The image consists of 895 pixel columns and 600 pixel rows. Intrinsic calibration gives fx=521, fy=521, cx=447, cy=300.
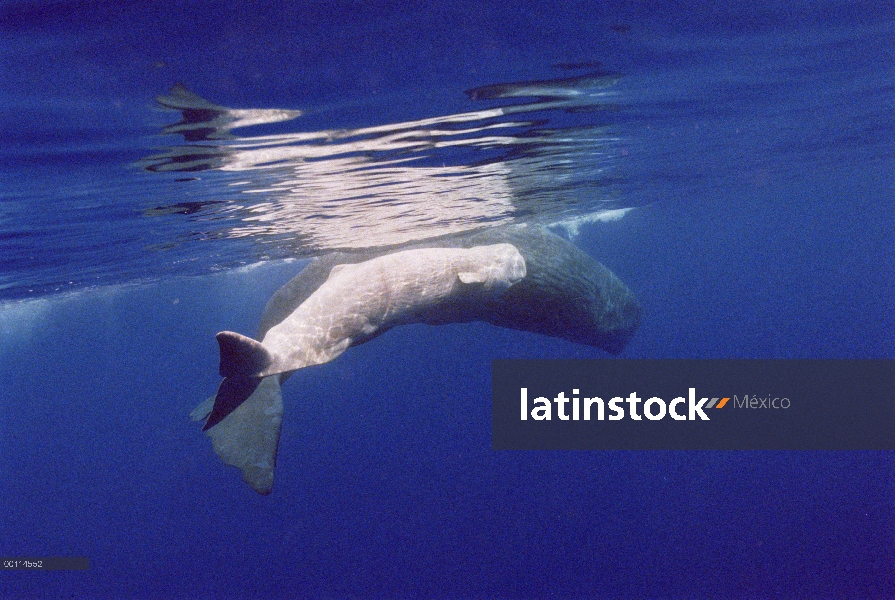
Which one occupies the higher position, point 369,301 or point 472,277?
point 472,277

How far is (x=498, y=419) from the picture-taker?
39.5 ft

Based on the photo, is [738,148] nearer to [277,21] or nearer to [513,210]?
[513,210]

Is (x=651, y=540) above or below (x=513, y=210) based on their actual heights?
below

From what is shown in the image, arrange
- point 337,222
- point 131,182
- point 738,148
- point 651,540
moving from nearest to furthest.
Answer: point 131,182, point 337,222, point 738,148, point 651,540

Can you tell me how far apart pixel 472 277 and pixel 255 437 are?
3.87 meters

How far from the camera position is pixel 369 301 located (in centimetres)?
698

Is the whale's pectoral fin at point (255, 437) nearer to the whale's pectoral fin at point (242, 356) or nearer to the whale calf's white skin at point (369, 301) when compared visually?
the whale calf's white skin at point (369, 301)

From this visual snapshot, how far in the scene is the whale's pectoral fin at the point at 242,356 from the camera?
4.80m

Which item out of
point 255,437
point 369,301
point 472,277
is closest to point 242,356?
point 369,301

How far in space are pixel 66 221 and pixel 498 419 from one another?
11210mm

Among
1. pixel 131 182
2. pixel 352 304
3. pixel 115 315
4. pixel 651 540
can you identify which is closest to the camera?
pixel 352 304

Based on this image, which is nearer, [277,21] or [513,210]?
[277,21]

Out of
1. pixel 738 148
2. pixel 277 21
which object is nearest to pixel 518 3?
pixel 277 21

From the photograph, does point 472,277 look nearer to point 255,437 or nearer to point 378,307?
point 378,307
